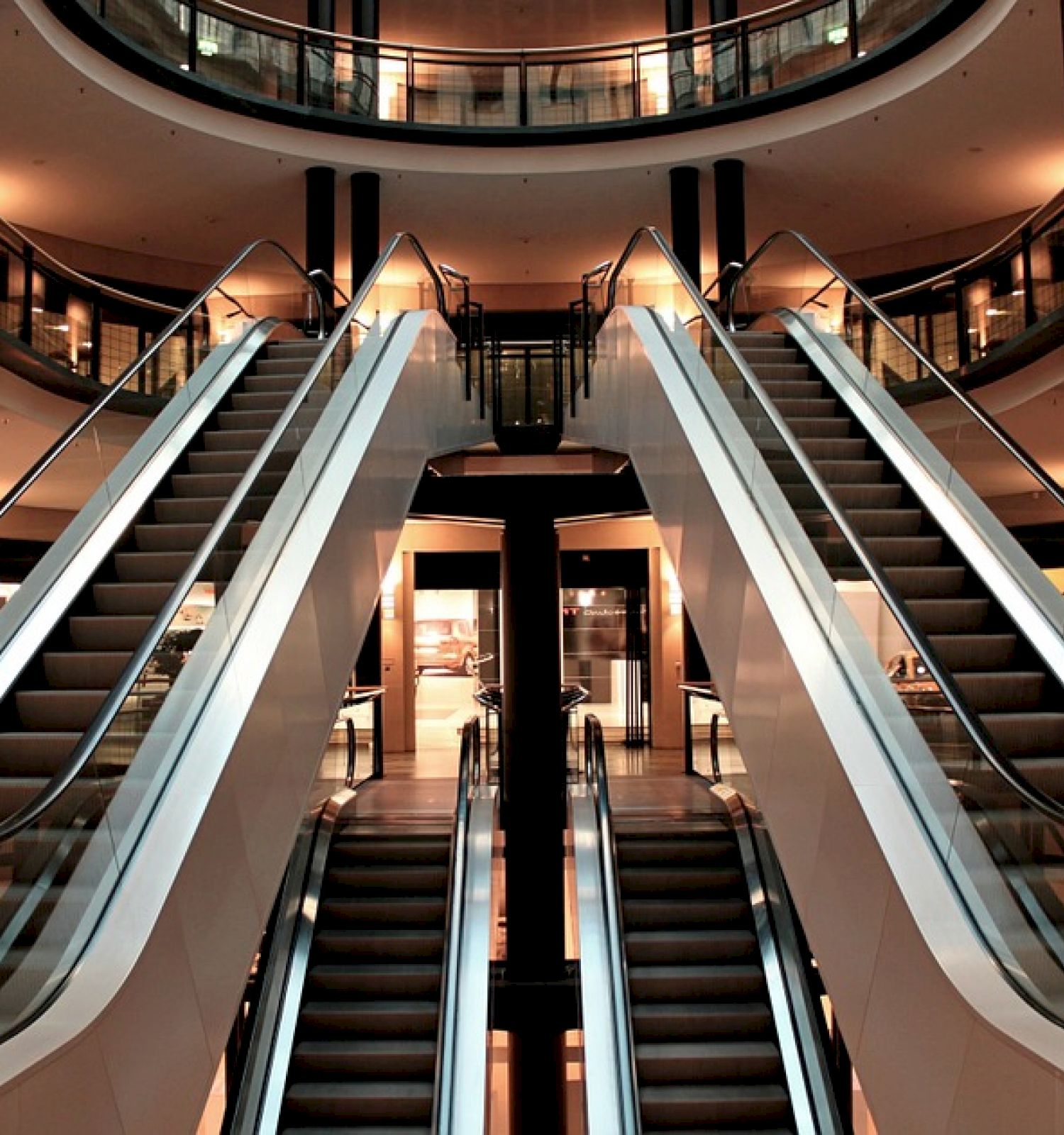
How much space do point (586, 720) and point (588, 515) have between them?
437 cm

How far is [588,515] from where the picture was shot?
1658 centimetres

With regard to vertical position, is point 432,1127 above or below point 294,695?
below

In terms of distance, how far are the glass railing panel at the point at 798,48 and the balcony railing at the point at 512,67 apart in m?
0.01

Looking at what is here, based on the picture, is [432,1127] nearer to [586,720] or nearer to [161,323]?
[586,720]

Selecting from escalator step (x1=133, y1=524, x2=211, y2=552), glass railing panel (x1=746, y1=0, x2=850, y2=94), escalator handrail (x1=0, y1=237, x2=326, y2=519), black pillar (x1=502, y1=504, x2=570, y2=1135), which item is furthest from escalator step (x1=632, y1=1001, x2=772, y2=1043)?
glass railing panel (x1=746, y1=0, x2=850, y2=94)

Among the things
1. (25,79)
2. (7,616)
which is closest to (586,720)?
(7,616)

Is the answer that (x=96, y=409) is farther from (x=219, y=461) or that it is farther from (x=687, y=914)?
(x=687, y=914)

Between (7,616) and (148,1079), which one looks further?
(7,616)

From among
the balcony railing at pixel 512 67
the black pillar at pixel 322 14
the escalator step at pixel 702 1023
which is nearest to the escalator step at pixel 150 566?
the escalator step at pixel 702 1023

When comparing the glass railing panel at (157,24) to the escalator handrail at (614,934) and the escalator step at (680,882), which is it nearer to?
the escalator handrail at (614,934)

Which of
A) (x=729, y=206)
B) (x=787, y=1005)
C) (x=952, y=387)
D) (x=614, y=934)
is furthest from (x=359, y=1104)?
(x=729, y=206)

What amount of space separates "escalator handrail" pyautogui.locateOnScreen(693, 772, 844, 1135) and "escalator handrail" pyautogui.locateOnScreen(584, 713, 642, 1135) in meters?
1.07

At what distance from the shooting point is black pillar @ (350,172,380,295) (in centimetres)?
1587

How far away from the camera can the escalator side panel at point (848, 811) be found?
11.8 feet
